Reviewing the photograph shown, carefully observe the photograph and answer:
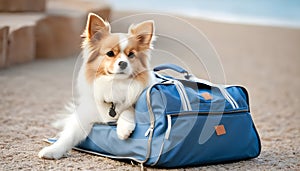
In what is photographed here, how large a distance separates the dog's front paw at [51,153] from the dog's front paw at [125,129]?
0.78 feet

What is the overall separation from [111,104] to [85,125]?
134mm

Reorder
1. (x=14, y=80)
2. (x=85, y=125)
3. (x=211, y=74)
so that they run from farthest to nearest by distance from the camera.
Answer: (x=14, y=80) → (x=211, y=74) → (x=85, y=125)

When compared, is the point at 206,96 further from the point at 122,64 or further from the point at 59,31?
the point at 59,31

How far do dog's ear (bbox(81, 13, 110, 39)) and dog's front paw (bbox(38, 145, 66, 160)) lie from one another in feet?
1.44

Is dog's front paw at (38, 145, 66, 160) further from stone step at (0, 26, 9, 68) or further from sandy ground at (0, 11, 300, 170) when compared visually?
stone step at (0, 26, 9, 68)

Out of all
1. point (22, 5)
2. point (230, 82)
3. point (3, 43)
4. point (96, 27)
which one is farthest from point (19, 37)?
point (96, 27)

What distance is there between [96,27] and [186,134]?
0.51 meters

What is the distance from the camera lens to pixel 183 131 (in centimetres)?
189

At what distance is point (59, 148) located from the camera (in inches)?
78.5

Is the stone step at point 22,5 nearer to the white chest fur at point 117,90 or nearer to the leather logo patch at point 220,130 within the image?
the white chest fur at point 117,90

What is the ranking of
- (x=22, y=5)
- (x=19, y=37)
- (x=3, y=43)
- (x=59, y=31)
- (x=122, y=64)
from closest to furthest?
(x=122, y=64)
(x=3, y=43)
(x=19, y=37)
(x=22, y=5)
(x=59, y=31)

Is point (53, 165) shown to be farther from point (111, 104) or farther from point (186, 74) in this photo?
point (186, 74)

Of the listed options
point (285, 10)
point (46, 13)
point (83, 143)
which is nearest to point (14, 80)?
point (46, 13)

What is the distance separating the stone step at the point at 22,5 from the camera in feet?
13.2
